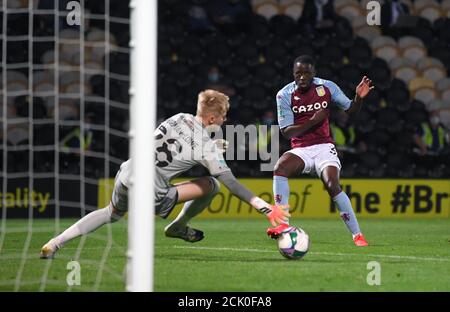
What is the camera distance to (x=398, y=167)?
1477 centimetres

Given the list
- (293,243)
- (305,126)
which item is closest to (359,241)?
(305,126)

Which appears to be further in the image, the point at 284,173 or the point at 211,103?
the point at 284,173

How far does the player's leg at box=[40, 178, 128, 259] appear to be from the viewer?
7113mm

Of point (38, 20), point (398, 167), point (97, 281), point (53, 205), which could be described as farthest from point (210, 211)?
point (97, 281)

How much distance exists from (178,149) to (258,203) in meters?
0.92

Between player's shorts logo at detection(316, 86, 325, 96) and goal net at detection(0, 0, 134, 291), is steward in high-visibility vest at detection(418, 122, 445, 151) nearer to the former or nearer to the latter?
goal net at detection(0, 0, 134, 291)

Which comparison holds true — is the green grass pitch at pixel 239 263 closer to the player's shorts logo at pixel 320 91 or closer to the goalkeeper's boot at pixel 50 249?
the goalkeeper's boot at pixel 50 249

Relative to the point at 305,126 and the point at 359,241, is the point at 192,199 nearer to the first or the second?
the point at 305,126

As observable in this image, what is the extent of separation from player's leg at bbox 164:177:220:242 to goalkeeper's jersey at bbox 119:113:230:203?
5.9 inches

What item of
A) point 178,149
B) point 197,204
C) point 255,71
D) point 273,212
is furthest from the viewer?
point 255,71

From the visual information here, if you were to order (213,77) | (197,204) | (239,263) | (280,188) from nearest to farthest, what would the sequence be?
(239,263) → (197,204) → (280,188) → (213,77)

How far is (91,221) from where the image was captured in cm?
723

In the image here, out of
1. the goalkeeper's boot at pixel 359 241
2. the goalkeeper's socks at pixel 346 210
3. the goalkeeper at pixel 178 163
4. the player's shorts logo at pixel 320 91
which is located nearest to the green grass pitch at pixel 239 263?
the goalkeeper's boot at pixel 359 241

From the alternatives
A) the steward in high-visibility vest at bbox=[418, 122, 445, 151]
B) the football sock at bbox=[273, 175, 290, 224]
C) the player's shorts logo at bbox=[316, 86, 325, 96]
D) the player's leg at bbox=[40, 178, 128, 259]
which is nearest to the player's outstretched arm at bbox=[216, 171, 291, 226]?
the player's leg at bbox=[40, 178, 128, 259]
